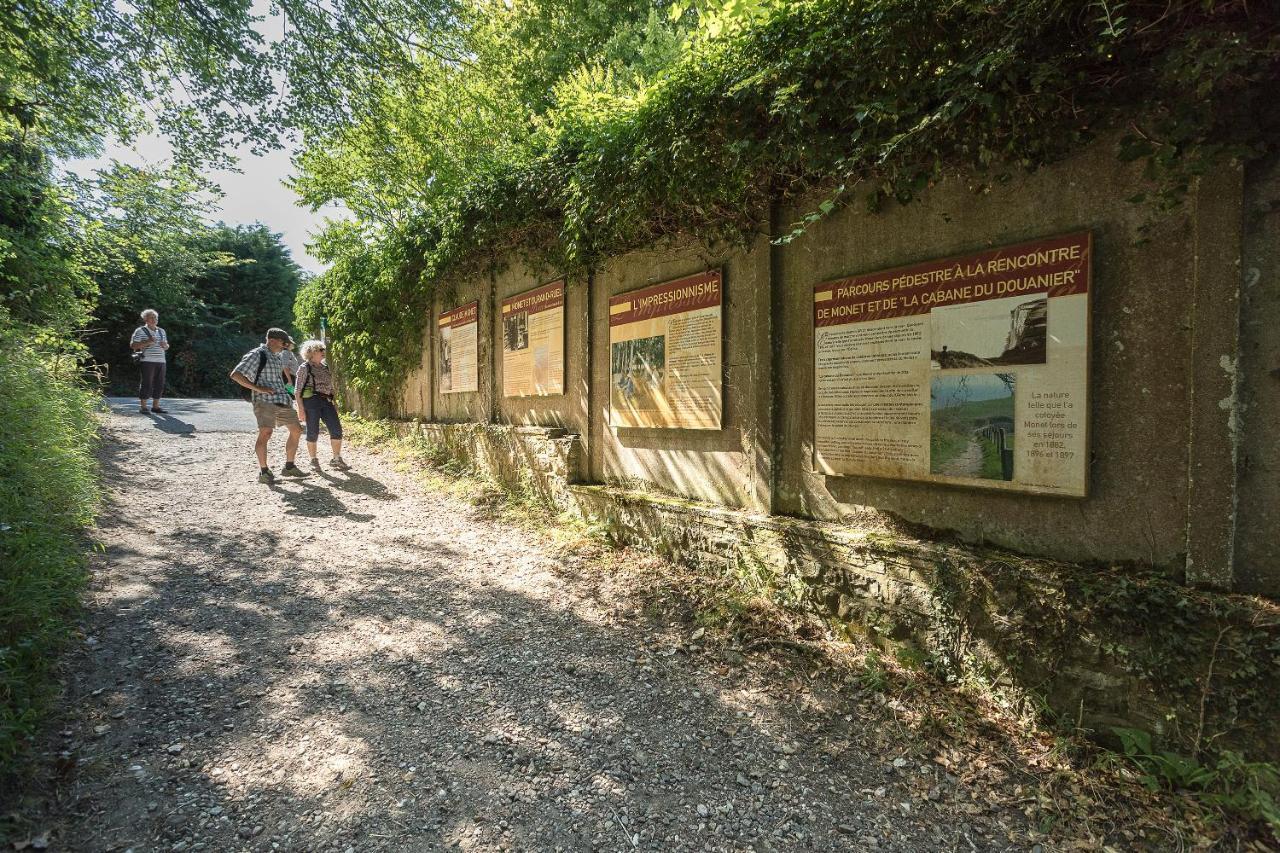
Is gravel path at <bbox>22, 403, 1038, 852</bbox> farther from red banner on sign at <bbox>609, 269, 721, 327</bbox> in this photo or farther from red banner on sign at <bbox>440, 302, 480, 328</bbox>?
red banner on sign at <bbox>440, 302, 480, 328</bbox>

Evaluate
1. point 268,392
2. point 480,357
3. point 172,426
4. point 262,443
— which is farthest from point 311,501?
point 172,426

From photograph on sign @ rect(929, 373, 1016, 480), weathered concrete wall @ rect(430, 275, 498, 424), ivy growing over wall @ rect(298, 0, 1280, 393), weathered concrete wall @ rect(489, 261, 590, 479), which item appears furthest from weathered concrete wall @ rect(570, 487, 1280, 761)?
weathered concrete wall @ rect(430, 275, 498, 424)

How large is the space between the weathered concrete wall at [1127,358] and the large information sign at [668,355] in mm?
1592

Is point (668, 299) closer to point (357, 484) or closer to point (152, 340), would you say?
point (357, 484)

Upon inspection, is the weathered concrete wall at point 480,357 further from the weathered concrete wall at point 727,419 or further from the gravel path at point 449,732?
the gravel path at point 449,732

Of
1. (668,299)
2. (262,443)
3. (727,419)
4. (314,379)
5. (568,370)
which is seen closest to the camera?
(727,419)

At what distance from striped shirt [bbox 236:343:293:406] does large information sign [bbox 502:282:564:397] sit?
290 centimetres

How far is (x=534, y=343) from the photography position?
22.1ft

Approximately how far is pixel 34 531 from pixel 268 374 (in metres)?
4.44

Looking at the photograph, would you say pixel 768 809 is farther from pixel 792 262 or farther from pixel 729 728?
pixel 792 262

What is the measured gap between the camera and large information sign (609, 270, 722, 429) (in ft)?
14.7

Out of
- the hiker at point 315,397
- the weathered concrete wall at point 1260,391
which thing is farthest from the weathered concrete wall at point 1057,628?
the hiker at point 315,397

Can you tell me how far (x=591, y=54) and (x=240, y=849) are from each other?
1480cm

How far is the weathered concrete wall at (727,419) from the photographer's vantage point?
13.5ft
